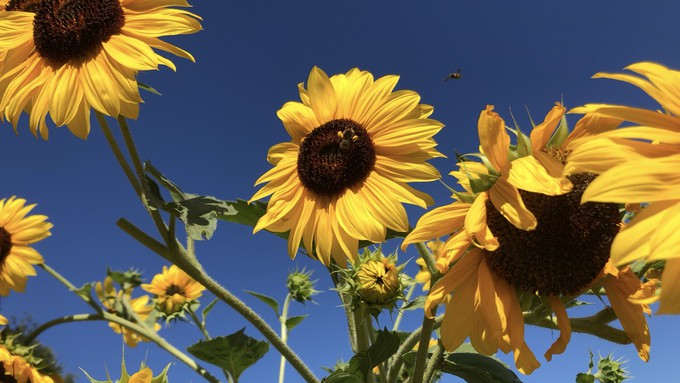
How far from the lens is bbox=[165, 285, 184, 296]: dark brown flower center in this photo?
594 cm

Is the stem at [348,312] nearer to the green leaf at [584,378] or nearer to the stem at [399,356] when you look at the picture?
the stem at [399,356]

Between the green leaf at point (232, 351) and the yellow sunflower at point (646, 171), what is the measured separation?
2.51 metres

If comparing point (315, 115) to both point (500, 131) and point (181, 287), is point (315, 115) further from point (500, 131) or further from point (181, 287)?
point (181, 287)

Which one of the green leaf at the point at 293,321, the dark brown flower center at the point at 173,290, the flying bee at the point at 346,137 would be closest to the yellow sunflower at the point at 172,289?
the dark brown flower center at the point at 173,290

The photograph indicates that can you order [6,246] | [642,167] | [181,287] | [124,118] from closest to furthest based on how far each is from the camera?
[642,167], [124,118], [6,246], [181,287]

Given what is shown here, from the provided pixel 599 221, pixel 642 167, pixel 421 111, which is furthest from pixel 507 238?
pixel 421 111

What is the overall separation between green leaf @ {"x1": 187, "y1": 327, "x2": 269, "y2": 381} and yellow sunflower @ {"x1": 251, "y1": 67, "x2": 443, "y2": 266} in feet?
3.10

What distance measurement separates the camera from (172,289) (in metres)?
6.00

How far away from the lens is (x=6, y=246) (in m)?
5.23

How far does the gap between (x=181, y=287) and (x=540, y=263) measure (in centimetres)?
492

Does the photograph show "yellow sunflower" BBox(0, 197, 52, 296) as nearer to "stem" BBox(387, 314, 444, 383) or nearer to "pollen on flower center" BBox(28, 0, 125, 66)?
"pollen on flower center" BBox(28, 0, 125, 66)

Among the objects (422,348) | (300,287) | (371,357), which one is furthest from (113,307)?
(422,348)

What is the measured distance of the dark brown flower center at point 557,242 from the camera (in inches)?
67.7

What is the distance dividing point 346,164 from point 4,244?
3972 millimetres
